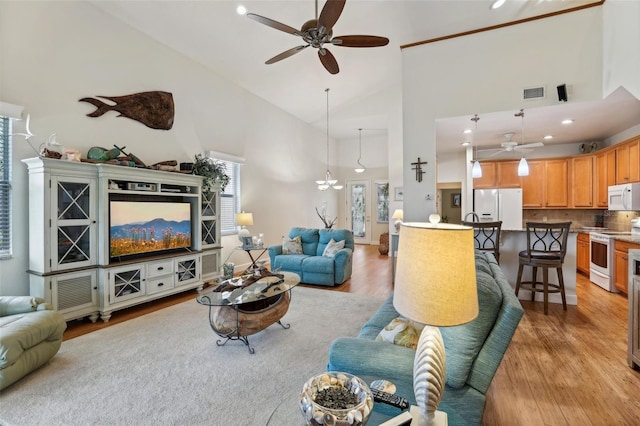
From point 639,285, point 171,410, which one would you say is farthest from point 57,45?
point 639,285

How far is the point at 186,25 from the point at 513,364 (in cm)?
569

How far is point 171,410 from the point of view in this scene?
1.94 m

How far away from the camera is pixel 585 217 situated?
6199 millimetres

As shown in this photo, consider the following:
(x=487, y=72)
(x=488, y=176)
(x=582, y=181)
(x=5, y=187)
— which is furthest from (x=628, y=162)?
(x=5, y=187)

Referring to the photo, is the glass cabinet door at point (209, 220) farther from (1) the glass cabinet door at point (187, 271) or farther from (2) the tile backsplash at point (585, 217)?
(2) the tile backsplash at point (585, 217)

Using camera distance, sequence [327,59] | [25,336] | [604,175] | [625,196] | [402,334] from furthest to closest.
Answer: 1. [604,175]
2. [625,196]
3. [327,59]
4. [25,336]
5. [402,334]

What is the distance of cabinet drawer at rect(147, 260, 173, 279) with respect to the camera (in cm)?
394

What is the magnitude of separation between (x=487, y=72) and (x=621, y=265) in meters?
3.39

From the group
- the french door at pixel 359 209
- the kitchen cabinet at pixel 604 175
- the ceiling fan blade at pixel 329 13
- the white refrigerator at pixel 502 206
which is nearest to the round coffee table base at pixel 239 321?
the ceiling fan blade at pixel 329 13

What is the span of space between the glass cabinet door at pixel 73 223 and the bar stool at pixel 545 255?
5382 millimetres

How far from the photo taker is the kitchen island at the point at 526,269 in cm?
407

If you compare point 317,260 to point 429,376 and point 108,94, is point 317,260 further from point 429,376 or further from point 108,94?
point 429,376

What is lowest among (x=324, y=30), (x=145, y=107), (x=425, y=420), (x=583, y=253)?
(x=583, y=253)

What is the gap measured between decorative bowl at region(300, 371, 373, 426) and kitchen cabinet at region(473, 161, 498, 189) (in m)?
6.66
